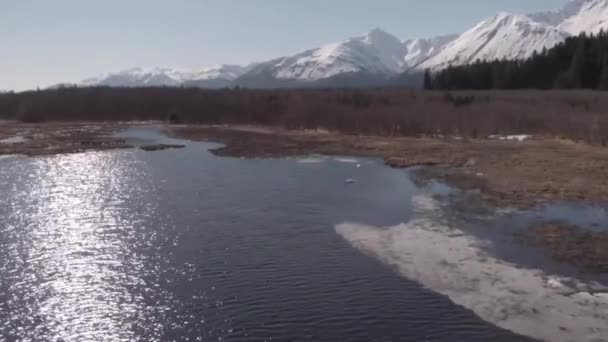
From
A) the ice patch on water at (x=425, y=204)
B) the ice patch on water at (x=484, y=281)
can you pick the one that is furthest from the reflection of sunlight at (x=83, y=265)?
the ice patch on water at (x=425, y=204)

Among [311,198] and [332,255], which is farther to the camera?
[311,198]

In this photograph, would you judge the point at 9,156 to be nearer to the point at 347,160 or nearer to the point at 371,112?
the point at 347,160

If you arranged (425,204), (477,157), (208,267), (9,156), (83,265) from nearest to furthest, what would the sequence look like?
(208,267)
(83,265)
(425,204)
(477,157)
(9,156)

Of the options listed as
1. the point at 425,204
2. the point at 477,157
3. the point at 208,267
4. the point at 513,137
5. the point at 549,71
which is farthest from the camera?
the point at 549,71

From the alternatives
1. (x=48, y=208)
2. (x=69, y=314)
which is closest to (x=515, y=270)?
(x=69, y=314)

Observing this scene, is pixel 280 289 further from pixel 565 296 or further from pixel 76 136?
pixel 76 136

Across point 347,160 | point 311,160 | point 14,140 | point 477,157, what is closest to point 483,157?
point 477,157
